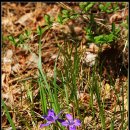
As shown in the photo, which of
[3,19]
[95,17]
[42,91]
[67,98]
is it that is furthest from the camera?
[3,19]

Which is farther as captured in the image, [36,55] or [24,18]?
[24,18]

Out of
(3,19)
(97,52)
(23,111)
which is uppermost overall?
(3,19)

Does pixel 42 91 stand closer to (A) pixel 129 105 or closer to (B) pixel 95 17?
(A) pixel 129 105

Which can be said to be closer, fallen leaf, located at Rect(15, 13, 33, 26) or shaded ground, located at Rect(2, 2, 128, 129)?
shaded ground, located at Rect(2, 2, 128, 129)

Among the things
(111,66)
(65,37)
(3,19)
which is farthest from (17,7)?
(111,66)

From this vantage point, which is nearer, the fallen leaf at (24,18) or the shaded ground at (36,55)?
the shaded ground at (36,55)

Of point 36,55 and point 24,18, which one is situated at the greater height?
point 24,18

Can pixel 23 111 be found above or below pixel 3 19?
below

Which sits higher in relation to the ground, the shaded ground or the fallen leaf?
the fallen leaf

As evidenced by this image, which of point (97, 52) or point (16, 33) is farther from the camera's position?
point (16, 33)

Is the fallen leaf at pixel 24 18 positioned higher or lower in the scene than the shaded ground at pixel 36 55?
higher

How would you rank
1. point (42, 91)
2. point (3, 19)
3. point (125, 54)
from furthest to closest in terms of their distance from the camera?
point (3, 19) < point (125, 54) < point (42, 91)
